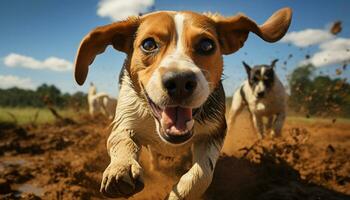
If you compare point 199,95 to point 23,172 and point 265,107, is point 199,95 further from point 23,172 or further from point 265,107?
point 265,107

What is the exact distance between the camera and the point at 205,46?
3.74m

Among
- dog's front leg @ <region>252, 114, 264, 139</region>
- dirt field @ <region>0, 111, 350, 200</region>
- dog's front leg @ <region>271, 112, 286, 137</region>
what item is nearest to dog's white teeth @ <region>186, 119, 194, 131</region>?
dirt field @ <region>0, 111, 350, 200</region>

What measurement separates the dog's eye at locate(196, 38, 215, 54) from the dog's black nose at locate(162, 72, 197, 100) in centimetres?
58

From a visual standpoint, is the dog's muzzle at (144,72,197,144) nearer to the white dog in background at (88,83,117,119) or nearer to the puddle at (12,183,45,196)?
the puddle at (12,183,45,196)

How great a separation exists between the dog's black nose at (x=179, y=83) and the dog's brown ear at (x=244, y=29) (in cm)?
116

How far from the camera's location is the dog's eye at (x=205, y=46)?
3.70 metres

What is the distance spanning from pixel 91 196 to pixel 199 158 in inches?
77.9

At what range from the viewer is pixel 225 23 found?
4156 millimetres

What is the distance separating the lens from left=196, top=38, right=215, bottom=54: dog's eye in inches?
146

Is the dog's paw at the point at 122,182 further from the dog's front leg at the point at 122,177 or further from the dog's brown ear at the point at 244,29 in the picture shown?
the dog's brown ear at the point at 244,29

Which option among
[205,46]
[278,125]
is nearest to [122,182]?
[205,46]

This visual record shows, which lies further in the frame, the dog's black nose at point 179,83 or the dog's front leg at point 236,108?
the dog's front leg at point 236,108

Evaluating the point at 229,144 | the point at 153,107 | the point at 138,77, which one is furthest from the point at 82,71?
the point at 229,144

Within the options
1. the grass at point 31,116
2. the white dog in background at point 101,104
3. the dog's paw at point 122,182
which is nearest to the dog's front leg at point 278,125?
the dog's paw at point 122,182
